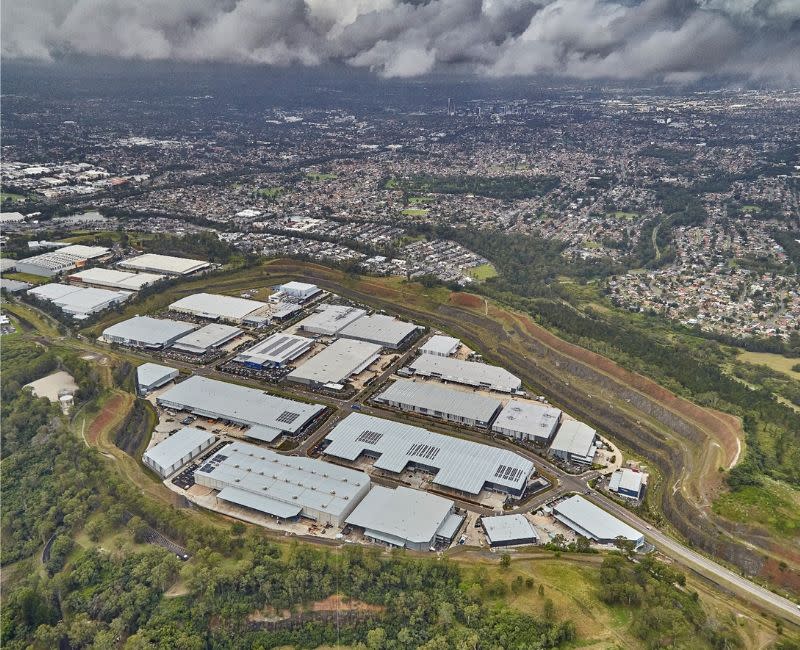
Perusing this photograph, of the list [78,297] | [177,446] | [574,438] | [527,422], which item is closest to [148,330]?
[78,297]

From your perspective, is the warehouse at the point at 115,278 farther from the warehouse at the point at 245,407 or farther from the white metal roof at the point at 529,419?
the white metal roof at the point at 529,419

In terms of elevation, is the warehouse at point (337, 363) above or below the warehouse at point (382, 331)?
above

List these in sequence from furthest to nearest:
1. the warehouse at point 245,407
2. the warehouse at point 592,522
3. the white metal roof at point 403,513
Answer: the warehouse at point 245,407
the warehouse at point 592,522
the white metal roof at point 403,513

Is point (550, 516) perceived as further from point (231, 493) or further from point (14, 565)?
point (14, 565)

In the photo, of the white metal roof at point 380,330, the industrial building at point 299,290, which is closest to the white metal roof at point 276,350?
the white metal roof at point 380,330

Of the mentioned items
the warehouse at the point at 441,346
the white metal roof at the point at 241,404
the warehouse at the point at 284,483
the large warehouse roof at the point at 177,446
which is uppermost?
the warehouse at the point at 284,483

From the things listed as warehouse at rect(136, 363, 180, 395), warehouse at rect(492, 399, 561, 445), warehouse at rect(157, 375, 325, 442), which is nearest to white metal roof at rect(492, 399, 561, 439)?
warehouse at rect(492, 399, 561, 445)

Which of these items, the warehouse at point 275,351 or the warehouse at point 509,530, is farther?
the warehouse at point 275,351

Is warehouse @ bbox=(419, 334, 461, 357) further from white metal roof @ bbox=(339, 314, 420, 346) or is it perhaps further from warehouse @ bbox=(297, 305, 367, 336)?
warehouse @ bbox=(297, 305, 367, 336)

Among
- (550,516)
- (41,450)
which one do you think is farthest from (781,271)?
(41,450)
